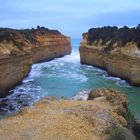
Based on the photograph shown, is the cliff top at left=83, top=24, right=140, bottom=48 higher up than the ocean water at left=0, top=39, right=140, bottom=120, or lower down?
higher up

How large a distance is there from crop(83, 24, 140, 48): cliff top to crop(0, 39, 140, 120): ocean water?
11.0 ft

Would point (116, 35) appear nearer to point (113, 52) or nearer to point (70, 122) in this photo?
point (113, 52)

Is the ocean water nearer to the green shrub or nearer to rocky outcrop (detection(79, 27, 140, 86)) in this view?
rocky outcrop (detection(79, 27, 140, 86))

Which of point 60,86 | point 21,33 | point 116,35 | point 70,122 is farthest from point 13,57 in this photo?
point 70,122

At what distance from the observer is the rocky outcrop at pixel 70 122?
34.8 feet

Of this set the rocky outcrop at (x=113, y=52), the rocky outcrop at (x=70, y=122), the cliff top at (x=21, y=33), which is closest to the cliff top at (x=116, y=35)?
the rocky outcrop at (x=113, y=52)

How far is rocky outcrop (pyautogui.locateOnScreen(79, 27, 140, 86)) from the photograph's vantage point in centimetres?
3095

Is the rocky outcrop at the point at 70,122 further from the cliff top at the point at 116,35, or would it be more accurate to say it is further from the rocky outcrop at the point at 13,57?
the cliff top at the point at 116,35

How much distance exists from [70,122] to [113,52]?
24.8 metres

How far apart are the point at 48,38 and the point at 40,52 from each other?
4019mm

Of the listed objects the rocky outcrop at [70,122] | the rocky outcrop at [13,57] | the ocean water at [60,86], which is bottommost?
the ocean water at [60,86]

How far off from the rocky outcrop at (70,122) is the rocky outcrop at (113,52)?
16.7 metres

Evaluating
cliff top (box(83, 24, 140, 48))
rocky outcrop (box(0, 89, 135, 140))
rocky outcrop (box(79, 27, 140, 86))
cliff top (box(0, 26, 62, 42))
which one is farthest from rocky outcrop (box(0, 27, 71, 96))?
rocky outcrop (box(0, 89, 135, 140))

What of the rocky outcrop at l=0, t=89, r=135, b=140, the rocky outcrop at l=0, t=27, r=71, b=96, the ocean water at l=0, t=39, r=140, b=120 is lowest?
the ocean water at l=0, t=39, r=140, b=120
